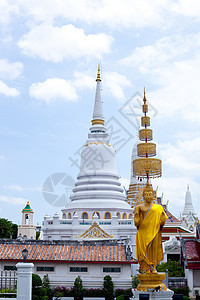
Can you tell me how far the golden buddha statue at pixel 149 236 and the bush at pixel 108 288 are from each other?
8.68 m

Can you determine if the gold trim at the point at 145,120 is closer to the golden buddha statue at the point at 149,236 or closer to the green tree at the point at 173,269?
the golden buddha statue at the point at 149,236

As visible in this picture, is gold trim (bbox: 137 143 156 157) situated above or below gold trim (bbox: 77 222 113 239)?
above

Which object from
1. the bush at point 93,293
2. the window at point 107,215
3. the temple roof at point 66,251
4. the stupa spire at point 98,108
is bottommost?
the bush at point 93,293

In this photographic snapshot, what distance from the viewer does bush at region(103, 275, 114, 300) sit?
72.6 feet

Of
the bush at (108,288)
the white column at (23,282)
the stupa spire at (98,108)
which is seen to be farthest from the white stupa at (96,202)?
the white column at (23,282)

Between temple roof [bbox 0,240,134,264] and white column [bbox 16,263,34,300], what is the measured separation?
6355 millimetres

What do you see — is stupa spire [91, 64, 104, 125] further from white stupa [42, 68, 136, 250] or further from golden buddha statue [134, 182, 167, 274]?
golden buddha statue [134, 182, 167, 274]

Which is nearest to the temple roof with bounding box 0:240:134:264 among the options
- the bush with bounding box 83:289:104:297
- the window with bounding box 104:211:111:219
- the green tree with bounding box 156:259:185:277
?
the bush with bounding box 83:289:104:297

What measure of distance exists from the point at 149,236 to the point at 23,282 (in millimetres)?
6101

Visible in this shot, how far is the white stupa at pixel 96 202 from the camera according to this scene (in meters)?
37.9

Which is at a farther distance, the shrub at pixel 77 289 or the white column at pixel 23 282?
the shrub at pixel 77 289

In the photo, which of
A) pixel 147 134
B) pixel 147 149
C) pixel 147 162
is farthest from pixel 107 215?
pixel 147 162

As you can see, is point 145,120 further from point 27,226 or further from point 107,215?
point 27,226

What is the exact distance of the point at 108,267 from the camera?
23.2m
